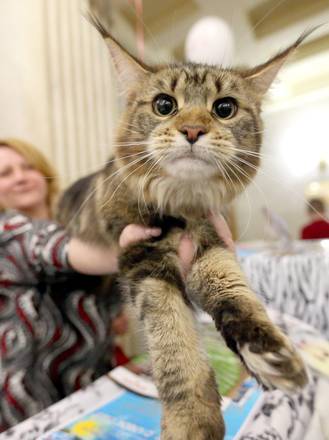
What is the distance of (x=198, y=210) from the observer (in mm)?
696

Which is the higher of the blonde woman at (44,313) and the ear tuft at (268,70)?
the ear tuft at (268,70)

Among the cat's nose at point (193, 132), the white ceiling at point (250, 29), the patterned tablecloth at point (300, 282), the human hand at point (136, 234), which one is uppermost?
the white ceiling at point (250, 29)

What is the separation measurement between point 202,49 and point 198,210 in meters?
A: 0.80

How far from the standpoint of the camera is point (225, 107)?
0.65 metres

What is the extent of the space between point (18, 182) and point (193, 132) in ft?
2.69

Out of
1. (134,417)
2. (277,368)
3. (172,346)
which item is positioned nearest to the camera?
(277,368)

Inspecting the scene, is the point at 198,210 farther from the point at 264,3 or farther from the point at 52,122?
the point at 52,122

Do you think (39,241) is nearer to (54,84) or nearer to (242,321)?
(242,321)

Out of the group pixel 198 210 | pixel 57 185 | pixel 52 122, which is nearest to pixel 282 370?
pixel 198 210

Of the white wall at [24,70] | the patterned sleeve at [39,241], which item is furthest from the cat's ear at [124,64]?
the white wall at [24,70]

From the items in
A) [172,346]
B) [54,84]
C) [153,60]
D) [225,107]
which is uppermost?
[54,84]

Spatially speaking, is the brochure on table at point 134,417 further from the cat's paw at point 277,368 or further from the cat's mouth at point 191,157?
the cat's mouth at point 191,157

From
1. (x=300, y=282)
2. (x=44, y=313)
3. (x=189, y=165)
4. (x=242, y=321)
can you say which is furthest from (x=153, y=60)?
(x=300, y=282)

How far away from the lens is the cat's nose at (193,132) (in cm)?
57
